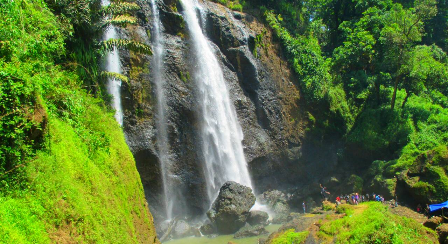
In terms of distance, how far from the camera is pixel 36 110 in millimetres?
5270

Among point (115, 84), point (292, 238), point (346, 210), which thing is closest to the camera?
point (292, 238)

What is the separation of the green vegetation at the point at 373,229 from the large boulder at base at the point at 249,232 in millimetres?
5857

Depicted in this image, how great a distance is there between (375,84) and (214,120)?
52.6 feet

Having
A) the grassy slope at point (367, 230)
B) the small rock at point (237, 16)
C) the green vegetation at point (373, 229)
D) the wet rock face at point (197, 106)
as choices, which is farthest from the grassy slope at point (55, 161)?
the small rock at point (237, 16)

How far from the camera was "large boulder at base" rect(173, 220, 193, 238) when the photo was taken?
1653cm

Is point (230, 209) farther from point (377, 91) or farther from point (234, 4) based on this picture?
point (377, 91)

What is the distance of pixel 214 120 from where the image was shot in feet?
67.3

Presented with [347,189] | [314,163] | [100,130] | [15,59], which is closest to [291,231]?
[100,130]

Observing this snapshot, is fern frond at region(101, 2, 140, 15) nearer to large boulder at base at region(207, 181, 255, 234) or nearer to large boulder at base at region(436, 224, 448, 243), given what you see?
large boulder at base at region(207, 181, 255, 234)

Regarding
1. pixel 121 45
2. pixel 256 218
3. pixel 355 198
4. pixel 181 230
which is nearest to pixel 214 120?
pixel 256 218

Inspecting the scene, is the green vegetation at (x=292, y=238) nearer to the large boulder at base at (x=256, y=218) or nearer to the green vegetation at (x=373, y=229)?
the green vegetation at (x=373, y=229)

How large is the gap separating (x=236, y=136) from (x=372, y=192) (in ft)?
32.7

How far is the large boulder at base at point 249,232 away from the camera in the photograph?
1630cm

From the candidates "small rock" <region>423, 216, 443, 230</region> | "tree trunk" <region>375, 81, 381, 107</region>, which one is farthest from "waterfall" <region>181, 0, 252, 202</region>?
"tree trunk" <region>375, 81, 381, 107</region>
